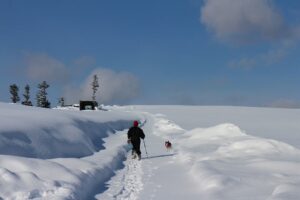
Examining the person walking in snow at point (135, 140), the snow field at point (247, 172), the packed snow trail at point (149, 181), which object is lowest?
the packed snow trail at point (149, 181)

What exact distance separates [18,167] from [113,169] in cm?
487

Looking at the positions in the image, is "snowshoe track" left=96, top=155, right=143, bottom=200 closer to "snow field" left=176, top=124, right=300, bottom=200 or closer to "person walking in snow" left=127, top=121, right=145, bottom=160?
"snow field" left=176, top=124, right=300, bottom=200

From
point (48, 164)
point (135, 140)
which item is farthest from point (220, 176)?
point (135, 140)

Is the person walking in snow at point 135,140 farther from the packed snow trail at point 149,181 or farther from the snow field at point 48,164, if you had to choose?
the snow field at point 48,164

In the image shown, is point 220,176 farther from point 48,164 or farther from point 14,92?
point 14,92

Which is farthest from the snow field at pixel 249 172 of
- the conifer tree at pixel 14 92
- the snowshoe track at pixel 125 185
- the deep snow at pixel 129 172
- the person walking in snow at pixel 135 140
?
the conifer tree at pixel 14 92

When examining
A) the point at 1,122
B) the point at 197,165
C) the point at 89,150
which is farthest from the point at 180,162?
the point at 1,122

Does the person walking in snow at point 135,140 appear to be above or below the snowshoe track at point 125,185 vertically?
above

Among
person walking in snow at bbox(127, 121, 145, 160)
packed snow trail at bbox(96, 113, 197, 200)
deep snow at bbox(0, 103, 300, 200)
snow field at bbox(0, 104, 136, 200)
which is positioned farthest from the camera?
person walking in snow at bbox(127, 121, 145, 160)

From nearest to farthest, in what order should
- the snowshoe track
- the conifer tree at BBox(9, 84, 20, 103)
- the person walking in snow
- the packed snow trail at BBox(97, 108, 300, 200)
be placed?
1. the packed snow trail at BBox(97, 108, 300, 200)
2. the snowshoe track
3. the person walking in snow
4. the conifer tree at BBox(9, 84, 20, 103)

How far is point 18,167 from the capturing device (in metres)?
11.0

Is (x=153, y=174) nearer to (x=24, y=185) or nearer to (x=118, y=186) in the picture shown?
(x=118, y=186)

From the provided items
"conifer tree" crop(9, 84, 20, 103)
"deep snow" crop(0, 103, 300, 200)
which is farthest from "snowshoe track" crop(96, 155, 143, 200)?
"conifer tree" crop(9, 84, 20, 103)

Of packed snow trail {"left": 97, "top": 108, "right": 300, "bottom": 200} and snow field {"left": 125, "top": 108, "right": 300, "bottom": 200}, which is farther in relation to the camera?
packed snow trail {"left": 97, "top": 108, "right": 300, "bottom": 200}
